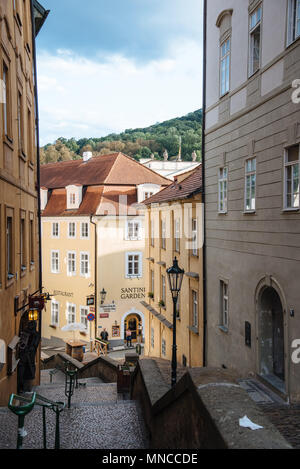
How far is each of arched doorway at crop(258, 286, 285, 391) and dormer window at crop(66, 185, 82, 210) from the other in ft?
83.3

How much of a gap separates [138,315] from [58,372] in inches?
521

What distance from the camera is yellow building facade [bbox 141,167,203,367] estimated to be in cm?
1624

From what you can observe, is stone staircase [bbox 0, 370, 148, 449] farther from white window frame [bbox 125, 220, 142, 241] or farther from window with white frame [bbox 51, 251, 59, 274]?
window with white frame [bbox 51, 251, 59, 274]

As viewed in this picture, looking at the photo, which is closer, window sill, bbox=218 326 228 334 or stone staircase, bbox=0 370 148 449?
stone staircase, bbox=0 370 148 449

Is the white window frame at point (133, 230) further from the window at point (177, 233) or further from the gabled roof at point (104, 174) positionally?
the window at point (177, 233)

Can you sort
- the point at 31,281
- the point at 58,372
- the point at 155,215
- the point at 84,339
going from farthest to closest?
→ 1. the point at 84,339
2. the point at 155,215
3. the point at 58,372
4. the point at 31,281

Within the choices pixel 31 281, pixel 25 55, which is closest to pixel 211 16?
pixel 25 55

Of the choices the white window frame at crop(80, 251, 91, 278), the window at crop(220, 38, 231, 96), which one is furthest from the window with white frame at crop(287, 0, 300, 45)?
the white window frame at crop(80, 251, 91, 278)

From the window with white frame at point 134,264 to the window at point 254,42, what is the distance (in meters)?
23.6

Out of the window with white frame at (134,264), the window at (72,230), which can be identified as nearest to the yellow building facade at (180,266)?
the window with white frame at (134,264)

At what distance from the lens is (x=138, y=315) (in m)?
34.1

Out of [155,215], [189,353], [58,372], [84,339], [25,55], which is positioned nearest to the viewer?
[25,55]

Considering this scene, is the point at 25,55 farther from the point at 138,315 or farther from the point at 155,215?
the point at 138,315

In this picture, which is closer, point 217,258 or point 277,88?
point 277,88
